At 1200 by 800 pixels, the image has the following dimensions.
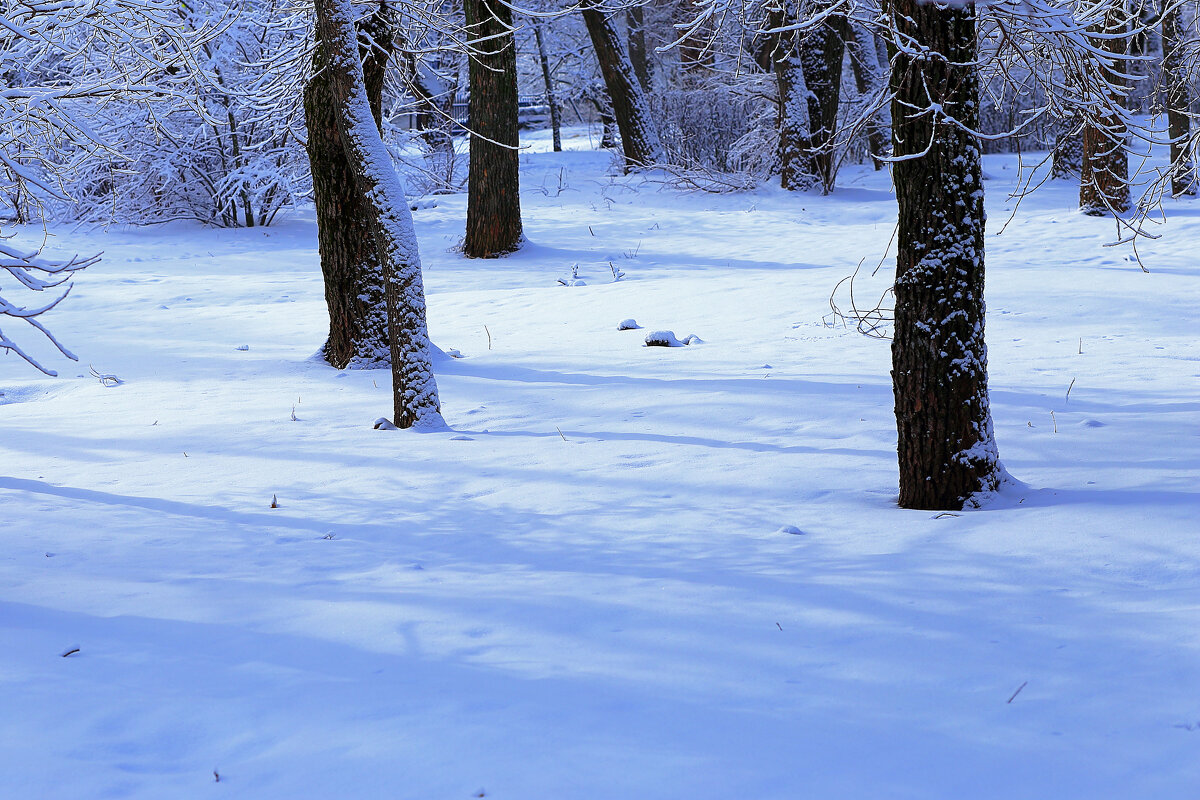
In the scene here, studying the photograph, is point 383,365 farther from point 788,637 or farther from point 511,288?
point 788,637

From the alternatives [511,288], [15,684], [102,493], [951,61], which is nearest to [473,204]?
[511,288]

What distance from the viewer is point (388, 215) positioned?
555 cm

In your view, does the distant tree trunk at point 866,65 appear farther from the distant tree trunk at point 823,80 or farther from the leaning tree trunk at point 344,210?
the leaning tree trunk at point 344,210

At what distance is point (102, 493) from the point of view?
4.60 m

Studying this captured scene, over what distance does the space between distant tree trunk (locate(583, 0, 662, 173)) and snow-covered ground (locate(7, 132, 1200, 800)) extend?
35.8 feet

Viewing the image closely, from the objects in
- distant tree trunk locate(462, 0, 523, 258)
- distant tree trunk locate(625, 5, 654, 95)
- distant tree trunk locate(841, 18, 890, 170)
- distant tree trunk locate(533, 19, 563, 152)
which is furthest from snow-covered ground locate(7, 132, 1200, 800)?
distant tree trunk locate(533, 19, 563, 152)

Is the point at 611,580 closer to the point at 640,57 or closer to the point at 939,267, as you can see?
the point at 939,267

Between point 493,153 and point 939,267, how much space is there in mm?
9066

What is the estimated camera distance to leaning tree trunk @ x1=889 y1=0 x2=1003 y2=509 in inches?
146

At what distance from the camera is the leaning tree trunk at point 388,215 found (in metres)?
5.39

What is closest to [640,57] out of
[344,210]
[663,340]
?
[663,340]

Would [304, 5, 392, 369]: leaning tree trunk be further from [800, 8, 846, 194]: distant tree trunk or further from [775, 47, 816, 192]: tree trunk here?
[800, 8, 846, 194]: distant tree trunk

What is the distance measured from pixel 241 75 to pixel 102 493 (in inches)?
470

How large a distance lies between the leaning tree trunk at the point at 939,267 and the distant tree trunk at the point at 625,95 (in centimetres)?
1366
